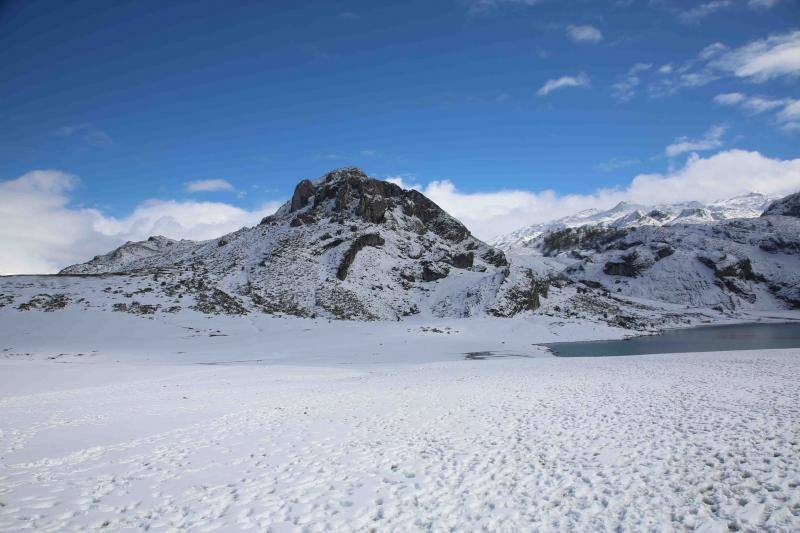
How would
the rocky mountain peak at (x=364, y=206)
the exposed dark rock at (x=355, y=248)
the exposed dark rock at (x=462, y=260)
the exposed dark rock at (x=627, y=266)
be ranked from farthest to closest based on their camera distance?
the exposed dark rock at (x=627, y=266)
the rocky mountain peak at (x=364, y=206)
the exposed dark rock at (x=462, y=260)
the exposed dark rock at (x=355, y=248)

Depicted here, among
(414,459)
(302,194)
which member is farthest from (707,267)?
(414,459)

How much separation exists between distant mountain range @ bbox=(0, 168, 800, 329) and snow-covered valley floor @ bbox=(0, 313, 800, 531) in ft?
119

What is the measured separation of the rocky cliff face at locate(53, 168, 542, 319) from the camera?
60938 millimetres

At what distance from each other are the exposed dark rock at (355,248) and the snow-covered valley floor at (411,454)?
159ft

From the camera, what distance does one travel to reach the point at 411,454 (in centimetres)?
1035

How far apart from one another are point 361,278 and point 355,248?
20.4 ft

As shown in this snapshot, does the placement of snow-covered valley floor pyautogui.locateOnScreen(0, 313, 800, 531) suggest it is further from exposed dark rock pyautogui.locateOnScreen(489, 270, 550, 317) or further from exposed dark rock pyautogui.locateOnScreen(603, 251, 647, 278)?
exposed dark rock pyautogui.locateOnScreen(603, 251, 647, 278)

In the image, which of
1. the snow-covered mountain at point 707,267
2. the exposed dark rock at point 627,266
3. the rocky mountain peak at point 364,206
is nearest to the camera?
the rocky mountain peak at point 364,206

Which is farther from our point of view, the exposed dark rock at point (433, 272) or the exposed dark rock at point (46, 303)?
the exposed dark rock at point (433, 272)

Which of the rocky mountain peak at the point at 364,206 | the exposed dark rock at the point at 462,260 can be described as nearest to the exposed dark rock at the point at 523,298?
the exposed dark rock at the point at 462,260

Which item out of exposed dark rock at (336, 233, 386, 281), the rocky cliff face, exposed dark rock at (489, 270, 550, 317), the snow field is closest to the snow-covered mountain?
A: exposed dark rock at (489, 270, 550, 317)

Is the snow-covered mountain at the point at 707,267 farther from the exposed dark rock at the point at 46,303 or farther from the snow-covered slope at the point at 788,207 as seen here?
the exposed dark rock at the point at 46,303

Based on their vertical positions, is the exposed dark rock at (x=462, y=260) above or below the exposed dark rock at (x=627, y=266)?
below

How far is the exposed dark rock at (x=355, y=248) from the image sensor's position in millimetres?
70062
